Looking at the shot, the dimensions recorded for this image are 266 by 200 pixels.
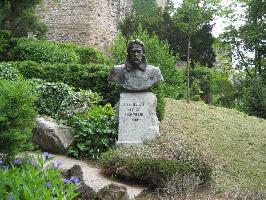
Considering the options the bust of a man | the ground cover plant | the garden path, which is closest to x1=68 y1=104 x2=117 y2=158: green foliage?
the garden path

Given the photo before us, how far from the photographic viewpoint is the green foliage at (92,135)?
351 inches

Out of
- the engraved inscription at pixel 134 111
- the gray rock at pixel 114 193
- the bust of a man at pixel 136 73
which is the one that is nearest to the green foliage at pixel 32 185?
the gray rock at pixel 114 193

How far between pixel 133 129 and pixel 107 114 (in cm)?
114

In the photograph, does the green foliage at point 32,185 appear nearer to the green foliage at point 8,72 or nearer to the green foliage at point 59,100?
the green foliage at point 59,100

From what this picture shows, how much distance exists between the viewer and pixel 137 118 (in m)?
9.03

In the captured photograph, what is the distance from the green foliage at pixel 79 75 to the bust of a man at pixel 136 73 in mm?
2790

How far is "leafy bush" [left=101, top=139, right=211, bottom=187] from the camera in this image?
23.1 feet

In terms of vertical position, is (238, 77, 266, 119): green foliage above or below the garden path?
above

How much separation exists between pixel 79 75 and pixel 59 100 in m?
2.09

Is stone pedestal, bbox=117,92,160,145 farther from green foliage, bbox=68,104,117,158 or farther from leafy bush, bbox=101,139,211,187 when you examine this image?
leafy bush, bbox=101,139,211,187

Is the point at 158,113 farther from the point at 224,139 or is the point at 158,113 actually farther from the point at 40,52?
the point at 40,52

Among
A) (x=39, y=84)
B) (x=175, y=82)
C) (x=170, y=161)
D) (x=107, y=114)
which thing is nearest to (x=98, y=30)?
(x=175, y=82)

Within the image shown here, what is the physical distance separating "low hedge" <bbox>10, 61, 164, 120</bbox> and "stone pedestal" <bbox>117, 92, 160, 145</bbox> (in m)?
2.72

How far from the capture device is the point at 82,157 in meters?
8.89
